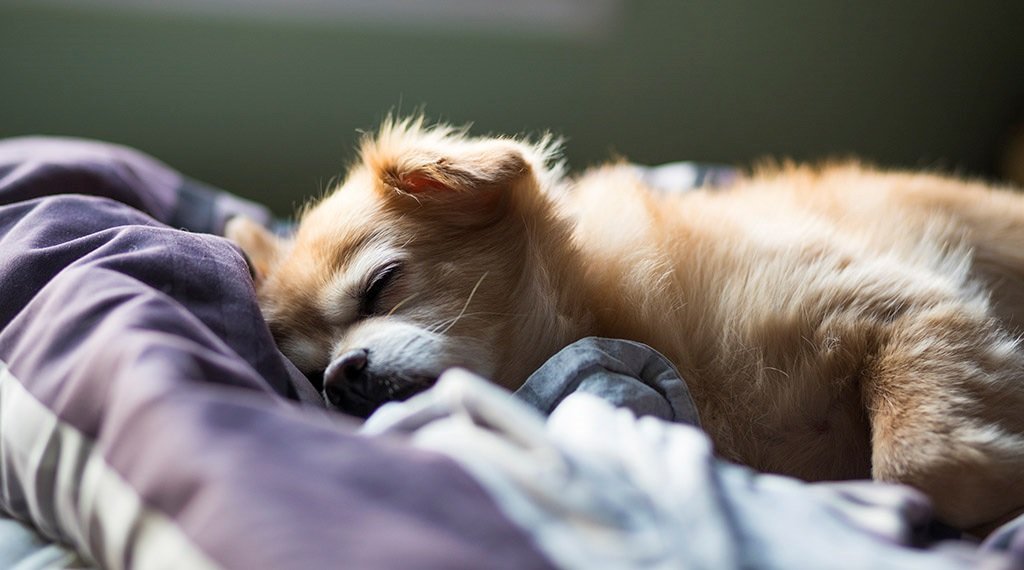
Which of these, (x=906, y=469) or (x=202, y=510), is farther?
(x=906, y=469)

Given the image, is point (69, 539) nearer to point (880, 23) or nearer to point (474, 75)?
point (474, 75)

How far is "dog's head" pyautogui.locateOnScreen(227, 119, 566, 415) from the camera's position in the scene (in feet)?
4.06

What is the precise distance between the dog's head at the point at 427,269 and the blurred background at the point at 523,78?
1.11 metres

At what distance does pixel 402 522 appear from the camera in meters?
0.67

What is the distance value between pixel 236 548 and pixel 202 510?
51 millimetres

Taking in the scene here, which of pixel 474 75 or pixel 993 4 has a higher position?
pixel 993 4

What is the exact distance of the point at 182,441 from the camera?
71 centimetres

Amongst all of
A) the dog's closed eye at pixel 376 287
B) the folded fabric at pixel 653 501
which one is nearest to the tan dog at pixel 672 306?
the dog's closed eye at pixel 376 287

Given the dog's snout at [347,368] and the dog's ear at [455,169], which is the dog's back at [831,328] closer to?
the dog's ear at [455,169]

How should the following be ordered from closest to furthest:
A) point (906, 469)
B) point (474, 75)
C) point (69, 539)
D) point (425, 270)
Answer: point (69, 539) → point (906, 469) → point (425, 270) → point (474, 75)

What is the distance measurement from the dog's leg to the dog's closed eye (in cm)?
65

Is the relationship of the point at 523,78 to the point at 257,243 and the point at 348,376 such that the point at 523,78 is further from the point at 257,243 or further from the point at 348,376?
the point at 348,376

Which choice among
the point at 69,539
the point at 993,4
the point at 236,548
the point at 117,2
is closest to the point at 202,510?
the point at 236,548

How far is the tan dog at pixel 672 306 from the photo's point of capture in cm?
116
